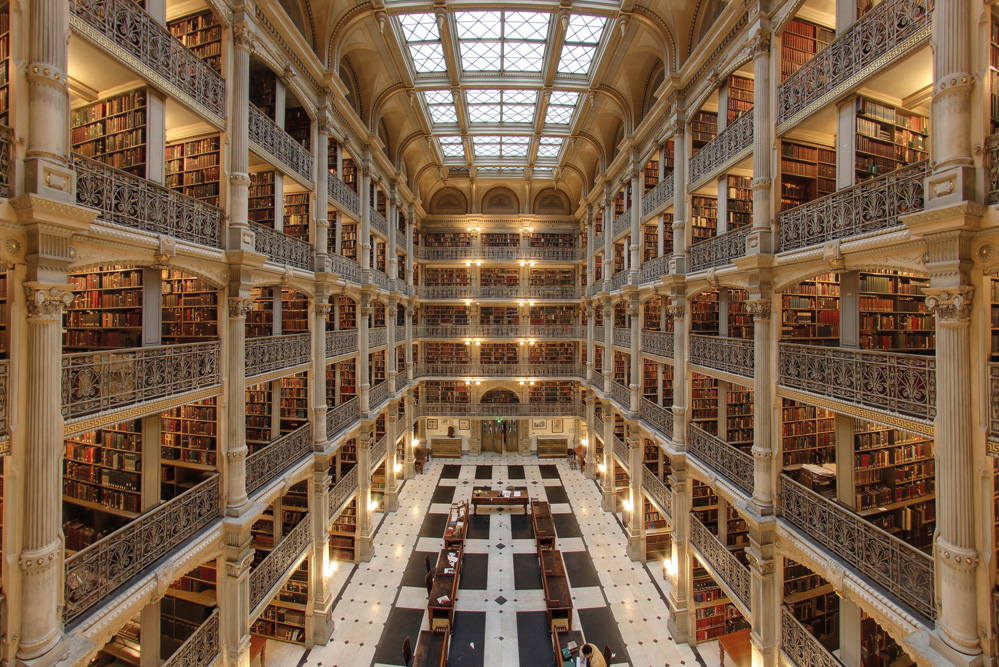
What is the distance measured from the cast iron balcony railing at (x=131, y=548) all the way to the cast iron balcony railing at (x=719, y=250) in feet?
27.4

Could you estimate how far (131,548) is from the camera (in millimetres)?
4469

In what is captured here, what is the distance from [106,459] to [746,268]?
9.40 m

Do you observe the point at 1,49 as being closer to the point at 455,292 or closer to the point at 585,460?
the point at 455,292

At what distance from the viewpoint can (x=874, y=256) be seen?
4.53 metres

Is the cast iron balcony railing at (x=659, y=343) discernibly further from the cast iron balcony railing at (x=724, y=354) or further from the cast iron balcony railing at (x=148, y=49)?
the cast iron balcony railing at (x=148, y=49)

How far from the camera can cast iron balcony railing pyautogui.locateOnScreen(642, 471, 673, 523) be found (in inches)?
369

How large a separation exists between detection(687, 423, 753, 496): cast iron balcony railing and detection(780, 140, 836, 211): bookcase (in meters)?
3.93

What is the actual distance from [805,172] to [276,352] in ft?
29.4

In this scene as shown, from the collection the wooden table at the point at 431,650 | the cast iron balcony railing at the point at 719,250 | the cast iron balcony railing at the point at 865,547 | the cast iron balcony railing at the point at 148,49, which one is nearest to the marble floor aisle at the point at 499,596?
the wooden table at the point at 431,650

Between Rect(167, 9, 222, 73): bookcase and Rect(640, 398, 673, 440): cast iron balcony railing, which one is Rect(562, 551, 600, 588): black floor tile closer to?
Rect(640, 398, 673, 440): cast iron balcony railing

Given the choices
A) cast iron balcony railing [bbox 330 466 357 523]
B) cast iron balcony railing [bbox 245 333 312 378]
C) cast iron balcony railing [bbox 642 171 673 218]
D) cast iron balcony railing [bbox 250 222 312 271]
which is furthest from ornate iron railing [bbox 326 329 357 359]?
cast iron balcony railing [bbox 642 171 673 218]

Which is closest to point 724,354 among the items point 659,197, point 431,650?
point 659,197

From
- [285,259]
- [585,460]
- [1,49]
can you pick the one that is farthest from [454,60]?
[585,460]

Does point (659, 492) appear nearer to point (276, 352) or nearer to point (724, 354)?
point (724, 354)
